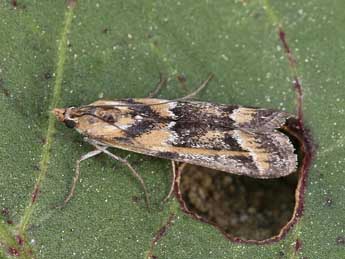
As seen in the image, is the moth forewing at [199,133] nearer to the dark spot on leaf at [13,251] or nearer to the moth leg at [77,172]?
the moth leg at [77,172]

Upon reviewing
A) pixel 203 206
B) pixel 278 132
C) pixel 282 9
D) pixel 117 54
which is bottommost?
pixel 203 206

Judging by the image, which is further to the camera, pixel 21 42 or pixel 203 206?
pixel 203 206

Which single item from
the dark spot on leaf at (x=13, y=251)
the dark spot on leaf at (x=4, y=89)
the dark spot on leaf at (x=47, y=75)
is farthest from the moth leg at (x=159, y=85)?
the dark spot on leaf at (x=13, y=251)

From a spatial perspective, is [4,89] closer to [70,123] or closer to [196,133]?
[70,123]

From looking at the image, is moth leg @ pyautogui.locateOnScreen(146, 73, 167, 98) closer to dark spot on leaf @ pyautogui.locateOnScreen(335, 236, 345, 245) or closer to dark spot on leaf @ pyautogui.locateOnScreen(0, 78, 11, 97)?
dark spot on leaf @ pyautogui.locateOnScreen(0, 78, 11, 97)

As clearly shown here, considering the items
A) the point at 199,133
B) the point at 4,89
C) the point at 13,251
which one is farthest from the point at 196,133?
the point at 13,251

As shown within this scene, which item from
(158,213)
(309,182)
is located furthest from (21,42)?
(309,182)

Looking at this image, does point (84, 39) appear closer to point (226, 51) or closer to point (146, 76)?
point (146, 76)
